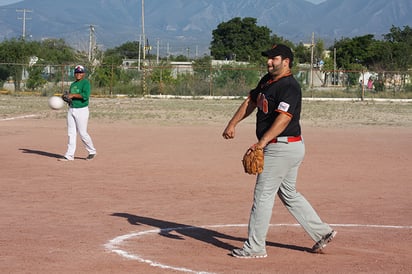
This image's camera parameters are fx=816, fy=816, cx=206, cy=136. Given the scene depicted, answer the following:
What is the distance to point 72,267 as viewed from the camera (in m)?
7.66

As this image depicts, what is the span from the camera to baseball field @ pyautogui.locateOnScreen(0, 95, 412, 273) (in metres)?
8.06

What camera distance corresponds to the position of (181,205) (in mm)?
11508

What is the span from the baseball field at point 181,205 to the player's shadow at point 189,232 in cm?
1

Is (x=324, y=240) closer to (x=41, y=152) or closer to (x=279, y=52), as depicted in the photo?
Answer: (x=279, y=52)

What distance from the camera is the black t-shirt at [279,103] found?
25.7 ft

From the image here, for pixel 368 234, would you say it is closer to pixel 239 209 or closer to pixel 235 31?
pixel 239 209

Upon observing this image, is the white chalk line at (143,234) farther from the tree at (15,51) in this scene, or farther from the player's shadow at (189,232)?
the tree at (15,51)

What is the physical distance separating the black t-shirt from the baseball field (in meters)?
1.33

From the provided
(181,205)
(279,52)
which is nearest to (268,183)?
(279,52)

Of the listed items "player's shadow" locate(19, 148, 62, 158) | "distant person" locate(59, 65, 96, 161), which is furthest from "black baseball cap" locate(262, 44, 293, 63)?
"player's shadow" locate(19, 148, 62, 158)

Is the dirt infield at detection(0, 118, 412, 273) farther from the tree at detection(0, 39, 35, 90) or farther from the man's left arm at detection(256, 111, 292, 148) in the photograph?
the tree at detection(0, 39, 35, 90)

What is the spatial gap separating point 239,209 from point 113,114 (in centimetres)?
2112

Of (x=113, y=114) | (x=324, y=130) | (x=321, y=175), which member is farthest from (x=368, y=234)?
(x=113, y=114)

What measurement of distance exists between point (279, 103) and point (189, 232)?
7.84ft
